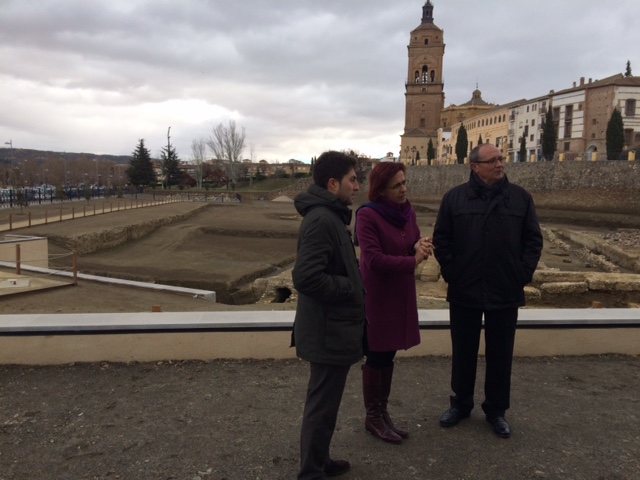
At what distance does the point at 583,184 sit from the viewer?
133 ft

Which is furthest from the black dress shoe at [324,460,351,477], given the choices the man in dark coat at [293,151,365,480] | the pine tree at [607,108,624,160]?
the pine tree at [607,108,624,160]

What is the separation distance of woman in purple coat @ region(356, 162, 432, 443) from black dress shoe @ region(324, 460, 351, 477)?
15.0 inches

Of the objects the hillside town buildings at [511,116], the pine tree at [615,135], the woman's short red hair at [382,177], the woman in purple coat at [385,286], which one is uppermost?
the hillside town buildings at [511,116]

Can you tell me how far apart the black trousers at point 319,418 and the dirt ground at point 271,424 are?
0.20 meters

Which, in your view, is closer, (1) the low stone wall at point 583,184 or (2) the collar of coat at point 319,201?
(2) the collar of coat at point 319,201

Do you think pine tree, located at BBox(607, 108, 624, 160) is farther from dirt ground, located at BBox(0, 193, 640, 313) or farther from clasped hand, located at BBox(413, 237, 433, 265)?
clasped hand, located at BBox(413, 237, 433, 265)

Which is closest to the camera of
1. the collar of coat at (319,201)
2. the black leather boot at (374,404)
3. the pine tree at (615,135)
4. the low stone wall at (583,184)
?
the collar of coat at (319,201)

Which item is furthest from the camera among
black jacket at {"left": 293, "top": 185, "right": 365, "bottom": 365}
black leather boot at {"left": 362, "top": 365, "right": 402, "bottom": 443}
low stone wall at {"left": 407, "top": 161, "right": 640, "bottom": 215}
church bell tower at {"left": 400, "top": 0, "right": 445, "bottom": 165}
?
church bell tower at {"left": 400, "top": 0, "right": 445, "bottom": 165}

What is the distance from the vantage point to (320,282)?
7.47 feet

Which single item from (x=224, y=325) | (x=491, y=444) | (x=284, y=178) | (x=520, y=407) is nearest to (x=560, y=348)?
(x=520, y=407)

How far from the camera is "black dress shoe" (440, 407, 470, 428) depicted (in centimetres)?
303

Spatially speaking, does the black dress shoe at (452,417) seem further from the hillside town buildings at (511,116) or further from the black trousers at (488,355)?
the hillside town buildings at (511,116)

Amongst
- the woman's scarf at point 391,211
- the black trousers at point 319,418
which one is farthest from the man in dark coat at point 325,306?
the woman's scarf at point 391,211

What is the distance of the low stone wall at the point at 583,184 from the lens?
37.2m
